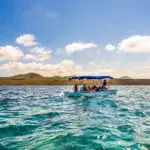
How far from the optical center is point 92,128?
16.2m

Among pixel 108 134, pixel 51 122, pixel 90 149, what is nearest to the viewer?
pixel 90 149

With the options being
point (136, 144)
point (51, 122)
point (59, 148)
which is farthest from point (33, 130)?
point (136, 144)

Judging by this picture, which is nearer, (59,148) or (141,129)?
(59,148)

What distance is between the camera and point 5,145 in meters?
11.8

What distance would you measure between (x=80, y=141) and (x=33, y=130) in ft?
14.4

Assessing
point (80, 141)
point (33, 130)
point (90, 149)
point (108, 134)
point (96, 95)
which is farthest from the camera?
point (96, 95)

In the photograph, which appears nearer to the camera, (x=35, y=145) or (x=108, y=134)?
(x=35, y=145)

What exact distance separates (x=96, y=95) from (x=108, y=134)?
34152 mm

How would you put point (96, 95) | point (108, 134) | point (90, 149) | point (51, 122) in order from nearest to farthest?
point (90, 149) < point (108, 134) < point (51, 122) < point (96, 95)

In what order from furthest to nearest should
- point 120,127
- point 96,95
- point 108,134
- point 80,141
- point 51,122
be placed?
point 96,95 → point 51,122 → point 120,127 → point 108,134 → point 80,141

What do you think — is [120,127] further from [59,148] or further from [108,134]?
[59,148]

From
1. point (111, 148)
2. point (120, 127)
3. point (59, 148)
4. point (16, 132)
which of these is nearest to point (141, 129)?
point (120, 127)

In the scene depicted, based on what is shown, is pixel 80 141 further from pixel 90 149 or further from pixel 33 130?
pixel 33 130

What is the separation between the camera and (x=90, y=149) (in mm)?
11227
